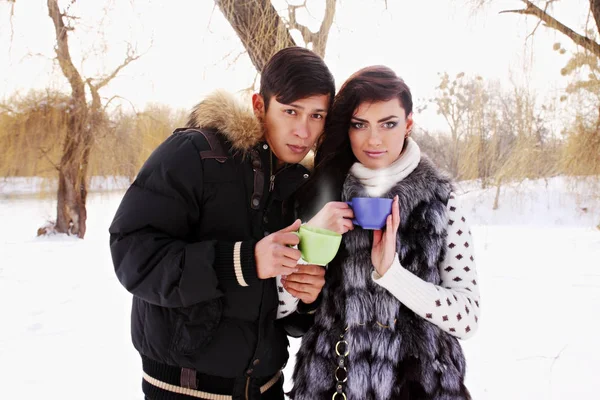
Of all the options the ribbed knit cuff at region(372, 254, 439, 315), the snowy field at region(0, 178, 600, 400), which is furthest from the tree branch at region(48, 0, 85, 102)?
the ribbed knit cuff at region(372, 254, 439, 315)

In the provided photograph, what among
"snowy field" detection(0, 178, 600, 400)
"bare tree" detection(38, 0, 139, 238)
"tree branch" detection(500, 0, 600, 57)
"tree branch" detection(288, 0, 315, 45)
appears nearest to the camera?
"snowy field" detection(0, 178, 600, 400)

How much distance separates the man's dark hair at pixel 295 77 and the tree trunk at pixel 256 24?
185 centimetres

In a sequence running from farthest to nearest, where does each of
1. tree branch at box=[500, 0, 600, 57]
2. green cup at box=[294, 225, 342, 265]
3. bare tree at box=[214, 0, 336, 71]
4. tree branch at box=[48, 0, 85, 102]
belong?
tree branch at box=[48, 0, 85, 102]
tree branch at box=[500, 0, 600, 57]
bare tree at box=[214, 0, 336, 71]
green cup at box=[294, 225, 342, 265]

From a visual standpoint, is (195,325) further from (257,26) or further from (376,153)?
(257,26)

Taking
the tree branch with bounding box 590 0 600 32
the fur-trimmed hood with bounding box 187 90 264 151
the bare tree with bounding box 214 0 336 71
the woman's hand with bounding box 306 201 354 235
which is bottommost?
the woman's hand with bounding box 306 201 354 235

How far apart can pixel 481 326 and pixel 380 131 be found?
338 cm

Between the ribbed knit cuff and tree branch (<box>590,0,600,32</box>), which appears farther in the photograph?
tree branch (<box>590,0,600,32</box>)

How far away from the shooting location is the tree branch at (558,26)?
429 centimetres

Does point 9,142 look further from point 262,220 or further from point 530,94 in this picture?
point 530,94

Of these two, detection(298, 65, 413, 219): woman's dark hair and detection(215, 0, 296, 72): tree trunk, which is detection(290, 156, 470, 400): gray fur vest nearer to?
detection(298, 65, 413, 219): woman's dark hair

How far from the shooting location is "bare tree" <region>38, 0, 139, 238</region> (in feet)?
29.8

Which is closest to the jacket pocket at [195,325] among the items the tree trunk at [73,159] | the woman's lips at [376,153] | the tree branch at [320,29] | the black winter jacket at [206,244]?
the black winter jacket at [206,244]

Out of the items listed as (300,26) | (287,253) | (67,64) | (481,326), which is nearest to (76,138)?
(67,64)

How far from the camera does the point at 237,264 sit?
3.80 feet
